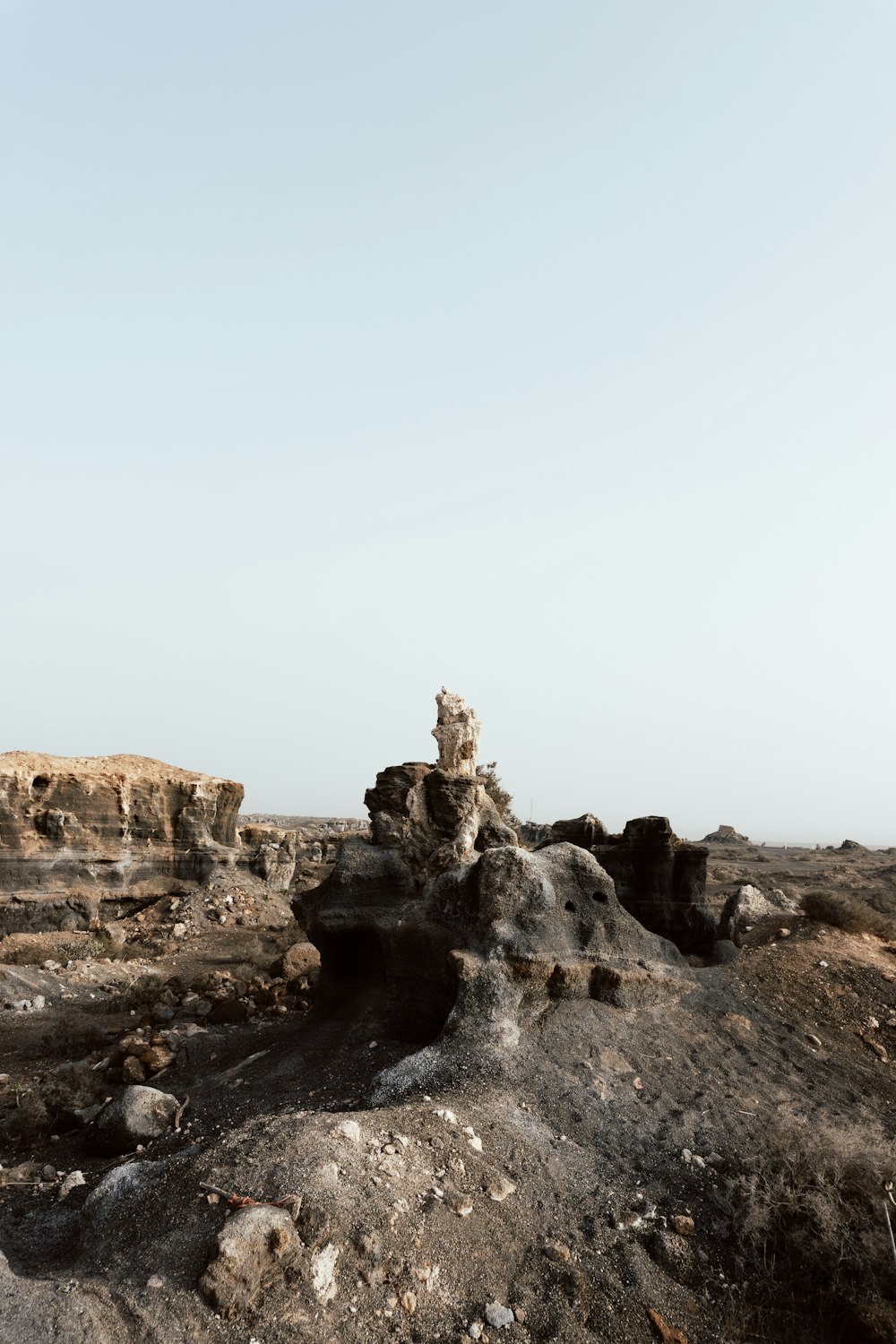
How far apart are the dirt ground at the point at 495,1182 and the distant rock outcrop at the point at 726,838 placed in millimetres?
46561

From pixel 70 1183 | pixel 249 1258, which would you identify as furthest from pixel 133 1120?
pixel 249 1258

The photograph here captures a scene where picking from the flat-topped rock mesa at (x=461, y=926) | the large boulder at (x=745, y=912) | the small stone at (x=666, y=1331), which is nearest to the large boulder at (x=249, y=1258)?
the small stone at (x=666, y=1331)

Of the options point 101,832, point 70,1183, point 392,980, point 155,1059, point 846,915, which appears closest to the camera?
point 70,1183

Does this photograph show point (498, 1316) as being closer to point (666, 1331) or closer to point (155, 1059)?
point (666, 1331)

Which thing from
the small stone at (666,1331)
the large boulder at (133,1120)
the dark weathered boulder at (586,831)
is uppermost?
the dark weathered boulder at (586,831)

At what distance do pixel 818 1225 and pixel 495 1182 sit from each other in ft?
7.00

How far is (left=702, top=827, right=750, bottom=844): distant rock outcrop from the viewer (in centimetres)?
5343

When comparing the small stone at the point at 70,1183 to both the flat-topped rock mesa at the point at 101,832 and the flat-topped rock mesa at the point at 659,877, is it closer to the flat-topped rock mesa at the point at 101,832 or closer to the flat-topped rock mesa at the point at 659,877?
the flat-topped rock mesa at the point at 659,877

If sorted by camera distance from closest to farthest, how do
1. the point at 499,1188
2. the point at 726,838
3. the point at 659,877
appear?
the point at 499,1188
the point at 659,877
the point at 726,838

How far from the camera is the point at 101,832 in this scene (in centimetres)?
1809

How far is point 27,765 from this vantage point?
17.5m

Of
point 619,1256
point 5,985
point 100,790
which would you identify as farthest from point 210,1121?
point 100,790

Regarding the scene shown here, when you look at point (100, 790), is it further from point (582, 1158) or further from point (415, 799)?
point (582, 1158)

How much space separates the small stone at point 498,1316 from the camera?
434 centimetres
